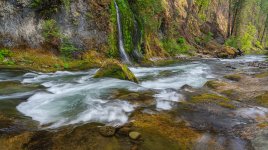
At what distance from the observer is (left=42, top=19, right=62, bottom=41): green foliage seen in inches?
508

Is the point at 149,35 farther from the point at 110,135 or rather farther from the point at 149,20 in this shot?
the point at 110,135

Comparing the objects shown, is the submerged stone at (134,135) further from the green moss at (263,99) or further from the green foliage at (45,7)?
the green foliage at (45,7)

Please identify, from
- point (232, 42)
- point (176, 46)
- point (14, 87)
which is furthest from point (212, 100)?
point (232, 42)

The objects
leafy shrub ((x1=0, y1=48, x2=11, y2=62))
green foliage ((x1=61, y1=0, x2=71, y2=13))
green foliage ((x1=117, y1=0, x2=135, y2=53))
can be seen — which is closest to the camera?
leafy shrub ((x1=0, y1=48, x2=11, y2=62))

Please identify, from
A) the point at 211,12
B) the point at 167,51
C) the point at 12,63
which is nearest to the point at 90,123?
the point at 12,63

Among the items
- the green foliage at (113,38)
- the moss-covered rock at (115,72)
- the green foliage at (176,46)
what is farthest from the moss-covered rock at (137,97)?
the green foliage at (176,46)

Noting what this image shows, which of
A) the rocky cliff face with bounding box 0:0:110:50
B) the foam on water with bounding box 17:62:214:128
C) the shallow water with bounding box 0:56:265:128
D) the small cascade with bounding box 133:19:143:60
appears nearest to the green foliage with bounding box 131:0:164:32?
the small cascade with bounding box 133:19:143:60

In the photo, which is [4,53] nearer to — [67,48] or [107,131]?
[67,48]

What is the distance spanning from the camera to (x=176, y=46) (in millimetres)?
24234

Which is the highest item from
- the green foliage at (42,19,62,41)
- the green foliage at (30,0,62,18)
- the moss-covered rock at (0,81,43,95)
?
the green foliage at (30,0,62,18)

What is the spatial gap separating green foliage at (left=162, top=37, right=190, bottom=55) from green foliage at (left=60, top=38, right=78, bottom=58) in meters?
10.9

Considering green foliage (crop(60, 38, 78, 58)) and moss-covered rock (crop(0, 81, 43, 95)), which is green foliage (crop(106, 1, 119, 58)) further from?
moss-covered rock (crop(0, 81, 43, 95))

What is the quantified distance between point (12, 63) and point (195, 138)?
30.3 feet

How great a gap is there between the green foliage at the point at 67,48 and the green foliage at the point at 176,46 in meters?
10.9
